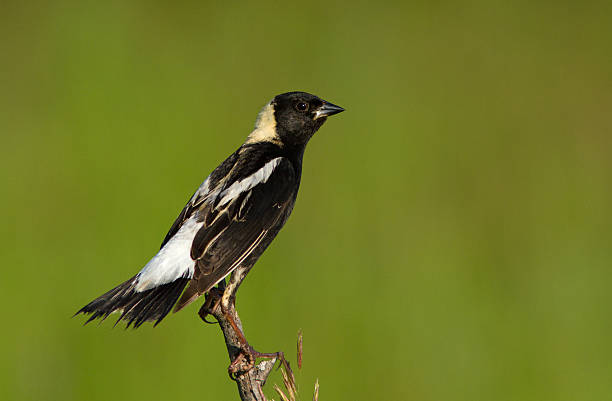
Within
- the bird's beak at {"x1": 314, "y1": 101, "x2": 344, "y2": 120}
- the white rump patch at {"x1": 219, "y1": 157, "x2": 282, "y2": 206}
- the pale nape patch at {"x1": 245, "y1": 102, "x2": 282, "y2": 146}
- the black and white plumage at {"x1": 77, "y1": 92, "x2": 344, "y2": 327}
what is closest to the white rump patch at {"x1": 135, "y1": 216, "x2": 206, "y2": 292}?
the black and white plumage at {"x1": 77, "y1": 92, "x2": 344, "y2": 327}

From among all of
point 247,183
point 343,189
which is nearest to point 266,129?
point 247,183

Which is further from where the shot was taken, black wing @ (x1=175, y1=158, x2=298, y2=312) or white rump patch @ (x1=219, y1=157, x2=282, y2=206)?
white rump patch @ (x1=219, y1=157, x2=282, y2=206)

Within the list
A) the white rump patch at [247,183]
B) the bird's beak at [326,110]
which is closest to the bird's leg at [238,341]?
the white rump patch at [247,183]

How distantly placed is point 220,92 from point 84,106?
92 cm

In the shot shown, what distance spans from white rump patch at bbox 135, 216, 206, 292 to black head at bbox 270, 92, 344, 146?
27.1 inches

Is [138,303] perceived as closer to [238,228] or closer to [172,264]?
[172,264]

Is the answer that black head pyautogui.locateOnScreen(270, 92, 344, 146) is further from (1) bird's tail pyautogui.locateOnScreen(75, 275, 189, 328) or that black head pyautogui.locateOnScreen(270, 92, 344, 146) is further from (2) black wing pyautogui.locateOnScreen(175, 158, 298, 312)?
(1) bird's tail pyautogui.locateOnScreen(75, 275, 189, 328)

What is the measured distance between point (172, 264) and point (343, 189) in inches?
82.3

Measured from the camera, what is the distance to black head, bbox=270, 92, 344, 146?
10.6 ft

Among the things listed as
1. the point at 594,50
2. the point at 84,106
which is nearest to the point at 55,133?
the point at 84,106

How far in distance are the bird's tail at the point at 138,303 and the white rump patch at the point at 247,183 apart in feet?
1.26

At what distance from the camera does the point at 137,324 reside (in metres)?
2.38

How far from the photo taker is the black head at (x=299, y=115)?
10.6 feet

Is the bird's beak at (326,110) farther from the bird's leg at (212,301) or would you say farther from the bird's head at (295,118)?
the bird's leg at (212,301)
